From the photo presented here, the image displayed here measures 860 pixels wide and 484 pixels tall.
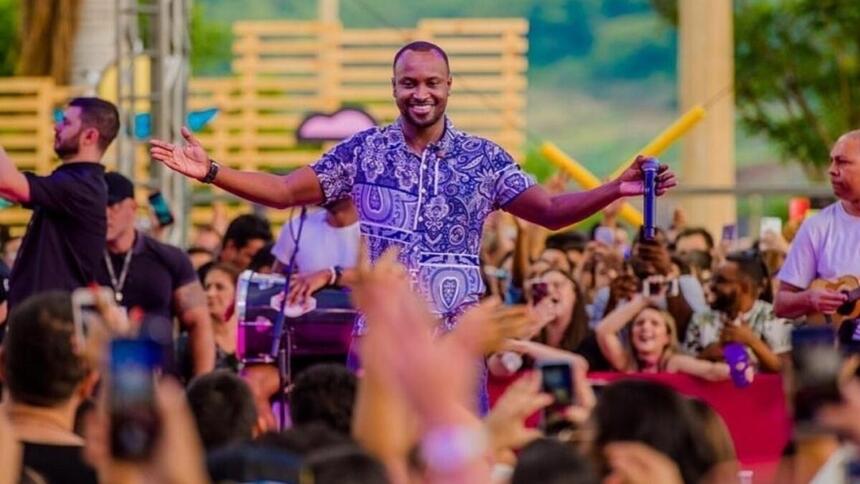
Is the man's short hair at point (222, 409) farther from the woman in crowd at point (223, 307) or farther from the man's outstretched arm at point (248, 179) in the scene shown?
the woman in crowd at point (223, 307)

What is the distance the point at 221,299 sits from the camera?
1238cm

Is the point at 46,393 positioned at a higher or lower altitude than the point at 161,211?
lower

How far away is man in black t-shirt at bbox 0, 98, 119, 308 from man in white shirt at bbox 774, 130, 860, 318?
2915 millimetres

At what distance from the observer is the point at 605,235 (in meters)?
16.5

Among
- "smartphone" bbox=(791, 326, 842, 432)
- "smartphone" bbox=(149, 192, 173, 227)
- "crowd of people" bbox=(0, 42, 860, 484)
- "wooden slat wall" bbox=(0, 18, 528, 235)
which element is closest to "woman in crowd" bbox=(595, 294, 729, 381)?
"crowd of people" bbox=(0, 42, 860, 484)

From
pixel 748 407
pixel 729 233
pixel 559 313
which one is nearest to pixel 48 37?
pixel 729 233

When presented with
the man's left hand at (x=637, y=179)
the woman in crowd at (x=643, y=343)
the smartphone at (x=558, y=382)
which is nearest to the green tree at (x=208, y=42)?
the woman in crowd at (x=643, y=343)

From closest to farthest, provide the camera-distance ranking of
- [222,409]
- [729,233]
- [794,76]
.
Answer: [222,409] < [729,233] < [794,76]

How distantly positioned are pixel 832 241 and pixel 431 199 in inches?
94.0

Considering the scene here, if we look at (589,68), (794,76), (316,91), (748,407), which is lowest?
(748,407)

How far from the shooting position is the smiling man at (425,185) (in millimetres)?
8203

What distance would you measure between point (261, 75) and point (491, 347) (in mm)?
30761

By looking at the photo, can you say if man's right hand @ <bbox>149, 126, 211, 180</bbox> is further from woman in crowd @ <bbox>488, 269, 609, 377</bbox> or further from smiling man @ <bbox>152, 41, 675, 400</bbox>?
A: woman in crowd @ <bbox>488, 269, 609, 377</bbox>

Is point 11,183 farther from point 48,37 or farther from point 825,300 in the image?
point 48,37
